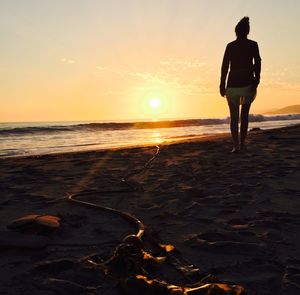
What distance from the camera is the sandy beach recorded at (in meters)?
1.97

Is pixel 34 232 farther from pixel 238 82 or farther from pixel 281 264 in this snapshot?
pixel 238 82

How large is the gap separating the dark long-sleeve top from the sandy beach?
166 cm

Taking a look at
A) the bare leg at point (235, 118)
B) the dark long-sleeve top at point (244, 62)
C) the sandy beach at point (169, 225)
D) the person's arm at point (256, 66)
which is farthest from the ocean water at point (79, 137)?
the sandy beach at point (169, 225)

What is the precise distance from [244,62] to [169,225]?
440cm

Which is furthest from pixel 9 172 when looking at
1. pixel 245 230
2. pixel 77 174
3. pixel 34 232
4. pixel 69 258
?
pixel 245 230

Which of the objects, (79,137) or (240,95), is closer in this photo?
(240,95)

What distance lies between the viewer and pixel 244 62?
6.37 m

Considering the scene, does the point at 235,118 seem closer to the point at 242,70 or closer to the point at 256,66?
the point at 242,70

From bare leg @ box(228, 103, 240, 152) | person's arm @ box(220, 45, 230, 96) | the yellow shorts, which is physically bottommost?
bare leg @ box(228, 103, 240, 152)

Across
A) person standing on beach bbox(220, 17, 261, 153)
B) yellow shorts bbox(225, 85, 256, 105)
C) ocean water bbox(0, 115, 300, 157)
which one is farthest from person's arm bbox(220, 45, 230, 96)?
ocean water bbox(0, 115, 300, 157)

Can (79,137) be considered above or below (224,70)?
below

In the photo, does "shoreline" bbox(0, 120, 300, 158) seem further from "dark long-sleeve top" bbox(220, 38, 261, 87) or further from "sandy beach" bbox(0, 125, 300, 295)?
"sandy beach" bbox(0, 125, 300, 295)

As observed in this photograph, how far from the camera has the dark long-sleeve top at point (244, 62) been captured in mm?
6344

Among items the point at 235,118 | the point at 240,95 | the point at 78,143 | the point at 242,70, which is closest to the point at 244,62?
the point at 242,70
